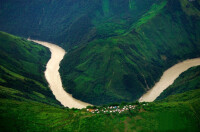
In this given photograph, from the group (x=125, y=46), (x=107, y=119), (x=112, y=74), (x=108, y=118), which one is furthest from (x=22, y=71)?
(x=107, y=119)

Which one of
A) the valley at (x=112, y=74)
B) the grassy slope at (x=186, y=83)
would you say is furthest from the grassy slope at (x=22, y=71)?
the grassy slope at (x=186, y=83)

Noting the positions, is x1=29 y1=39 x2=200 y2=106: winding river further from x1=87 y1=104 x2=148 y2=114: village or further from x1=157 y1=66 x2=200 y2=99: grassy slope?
x1=87 y1=104 x2=148 y2=114: village

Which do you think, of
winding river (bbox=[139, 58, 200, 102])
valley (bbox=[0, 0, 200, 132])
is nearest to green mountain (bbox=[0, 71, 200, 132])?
valley (bbox=[0, 0, 200, 132])

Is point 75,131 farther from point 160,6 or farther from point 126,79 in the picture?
point 160,6

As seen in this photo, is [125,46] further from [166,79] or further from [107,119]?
[107,119]

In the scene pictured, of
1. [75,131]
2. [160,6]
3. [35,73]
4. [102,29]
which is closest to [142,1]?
[160,6]

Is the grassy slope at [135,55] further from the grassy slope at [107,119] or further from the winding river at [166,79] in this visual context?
the grassy slope at [107,119]

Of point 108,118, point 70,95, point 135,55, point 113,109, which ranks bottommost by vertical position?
point 108,118
